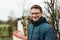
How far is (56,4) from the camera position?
434 inches

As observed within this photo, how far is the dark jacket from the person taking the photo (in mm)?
3627

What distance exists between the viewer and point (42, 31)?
12.1ft

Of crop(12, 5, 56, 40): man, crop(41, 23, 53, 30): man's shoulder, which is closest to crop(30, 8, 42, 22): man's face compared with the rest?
crop(12, 5, 56, 40): man

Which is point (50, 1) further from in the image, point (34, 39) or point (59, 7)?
point (34, 39)

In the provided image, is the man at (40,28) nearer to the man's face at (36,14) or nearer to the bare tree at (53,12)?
the man's face at (36,14)

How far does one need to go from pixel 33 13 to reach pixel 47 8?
7227 mm

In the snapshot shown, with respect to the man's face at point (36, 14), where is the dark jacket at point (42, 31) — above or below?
below

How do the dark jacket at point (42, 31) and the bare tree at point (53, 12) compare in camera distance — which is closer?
the dark jacket at point (42, 31)

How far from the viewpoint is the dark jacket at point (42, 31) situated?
11.9ft

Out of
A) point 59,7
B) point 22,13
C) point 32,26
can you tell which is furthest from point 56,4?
point 32,26

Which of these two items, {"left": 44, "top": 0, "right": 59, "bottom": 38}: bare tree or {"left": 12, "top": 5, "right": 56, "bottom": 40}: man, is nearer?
{"left": 12, "top": 5, "right": 56, "bottom": 40}: man

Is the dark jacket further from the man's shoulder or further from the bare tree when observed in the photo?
the bare tree

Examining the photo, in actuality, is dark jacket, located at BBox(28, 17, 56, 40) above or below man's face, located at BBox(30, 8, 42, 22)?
below

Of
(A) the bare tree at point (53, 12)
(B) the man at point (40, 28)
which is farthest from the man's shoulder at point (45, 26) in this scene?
(A) the bare tree at point (53, 12)
